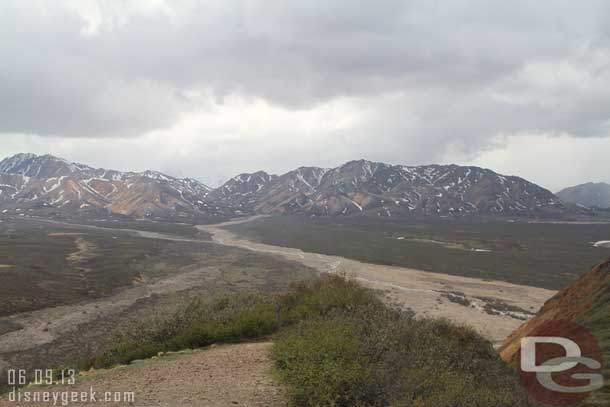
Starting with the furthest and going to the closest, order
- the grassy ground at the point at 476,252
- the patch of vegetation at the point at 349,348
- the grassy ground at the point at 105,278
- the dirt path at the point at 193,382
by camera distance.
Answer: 1. the grassy ground at the point at 476,252
2. the grassy ground at the point at 105,278
3. the dirt path at the point at 193,382
4. the patch of vegetation at the point at 349,348

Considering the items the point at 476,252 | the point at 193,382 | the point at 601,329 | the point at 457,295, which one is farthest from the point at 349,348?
the point at 476,252

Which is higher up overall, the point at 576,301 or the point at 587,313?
the point at 587,313

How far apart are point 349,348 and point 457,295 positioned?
41553 mm

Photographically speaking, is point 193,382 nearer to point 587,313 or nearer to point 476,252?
point 587,313

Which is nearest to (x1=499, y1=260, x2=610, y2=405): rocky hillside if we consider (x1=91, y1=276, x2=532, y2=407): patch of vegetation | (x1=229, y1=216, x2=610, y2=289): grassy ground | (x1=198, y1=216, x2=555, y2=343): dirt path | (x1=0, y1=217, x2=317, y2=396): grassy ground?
(x1=91, y1=276, x2=532, y2=407): patch of vegetation

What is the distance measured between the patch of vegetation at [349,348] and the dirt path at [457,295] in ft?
52.3

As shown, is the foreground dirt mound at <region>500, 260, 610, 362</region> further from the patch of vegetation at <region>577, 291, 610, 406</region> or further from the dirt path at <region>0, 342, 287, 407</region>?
the dirt path at <region>0, 342, 287, 407</region>

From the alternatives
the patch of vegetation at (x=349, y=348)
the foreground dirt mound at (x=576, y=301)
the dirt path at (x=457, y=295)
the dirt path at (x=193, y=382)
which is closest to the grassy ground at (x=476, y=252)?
the dirt path at (x=457, y=295)

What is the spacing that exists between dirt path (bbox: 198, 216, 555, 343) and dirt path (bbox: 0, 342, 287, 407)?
71.0 ft

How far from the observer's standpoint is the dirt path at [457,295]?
38.0 m

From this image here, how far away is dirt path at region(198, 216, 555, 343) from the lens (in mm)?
37997

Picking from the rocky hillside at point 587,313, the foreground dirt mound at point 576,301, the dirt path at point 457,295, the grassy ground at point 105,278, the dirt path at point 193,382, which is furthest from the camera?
the dirt path at point 457,295

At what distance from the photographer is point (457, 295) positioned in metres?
48.5

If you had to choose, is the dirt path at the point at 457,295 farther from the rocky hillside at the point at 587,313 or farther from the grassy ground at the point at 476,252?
the rocky hillside at the point at 587,313
